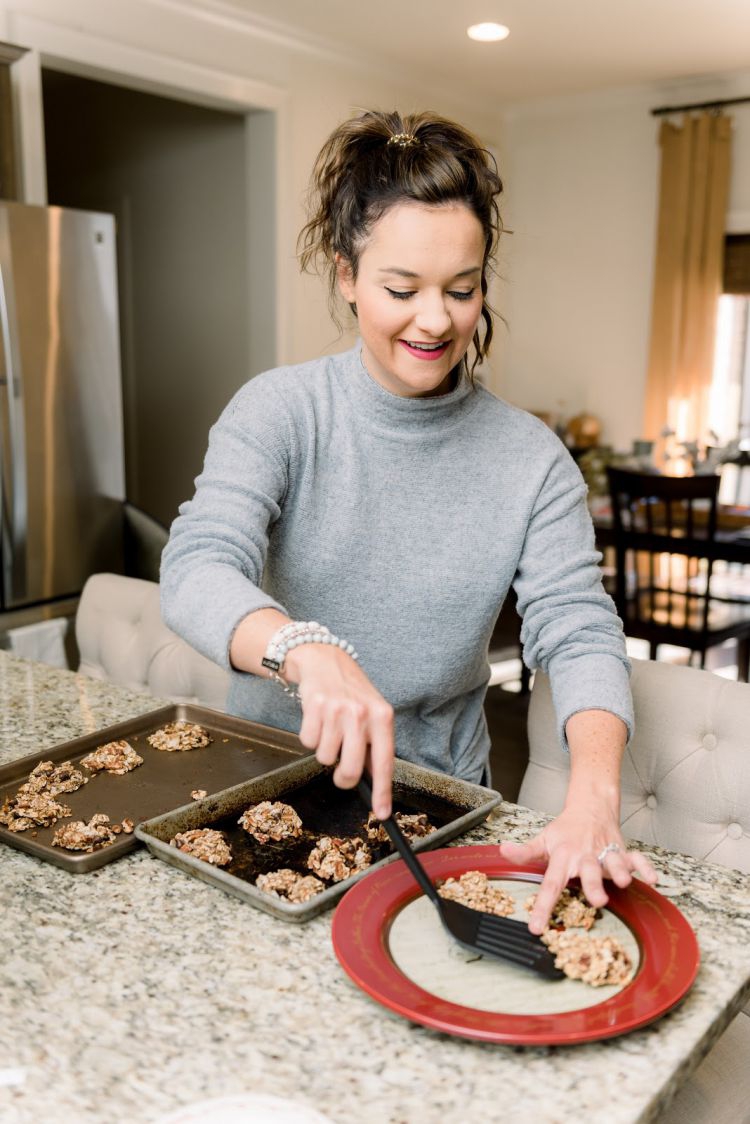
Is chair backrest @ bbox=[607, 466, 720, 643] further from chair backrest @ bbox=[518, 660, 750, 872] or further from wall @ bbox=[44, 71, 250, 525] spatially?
chair backrest @ bbox=[518, 660, 750, 872]

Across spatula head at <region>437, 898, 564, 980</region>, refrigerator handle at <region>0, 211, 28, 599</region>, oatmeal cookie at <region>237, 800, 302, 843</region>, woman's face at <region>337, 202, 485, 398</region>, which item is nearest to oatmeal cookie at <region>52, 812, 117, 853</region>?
oatmeal cookie at <region>237, 800, 302, 843</region>

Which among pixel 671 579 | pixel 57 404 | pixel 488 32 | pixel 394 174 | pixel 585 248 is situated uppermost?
pixel 488 32

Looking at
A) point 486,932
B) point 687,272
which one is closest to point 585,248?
point 687,272

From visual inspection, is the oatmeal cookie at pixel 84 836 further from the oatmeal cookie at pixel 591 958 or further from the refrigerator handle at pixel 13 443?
the refrigerator handle at pixel 13 443

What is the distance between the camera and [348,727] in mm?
841

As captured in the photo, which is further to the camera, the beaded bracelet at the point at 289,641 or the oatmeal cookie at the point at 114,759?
the oatmeal cookie at the point at 114,759

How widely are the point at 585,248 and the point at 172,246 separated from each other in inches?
87.6

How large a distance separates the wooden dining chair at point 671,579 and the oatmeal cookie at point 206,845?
9.45 ft

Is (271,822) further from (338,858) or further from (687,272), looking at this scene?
(687,272)

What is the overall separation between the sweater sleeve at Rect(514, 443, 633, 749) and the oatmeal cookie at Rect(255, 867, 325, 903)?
36cm

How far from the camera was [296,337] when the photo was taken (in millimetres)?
4586

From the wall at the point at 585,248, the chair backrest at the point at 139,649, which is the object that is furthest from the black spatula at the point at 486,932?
the wall at the point at 585,248

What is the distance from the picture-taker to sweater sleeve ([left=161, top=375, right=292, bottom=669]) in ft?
3.32

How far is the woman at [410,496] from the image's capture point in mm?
1134
